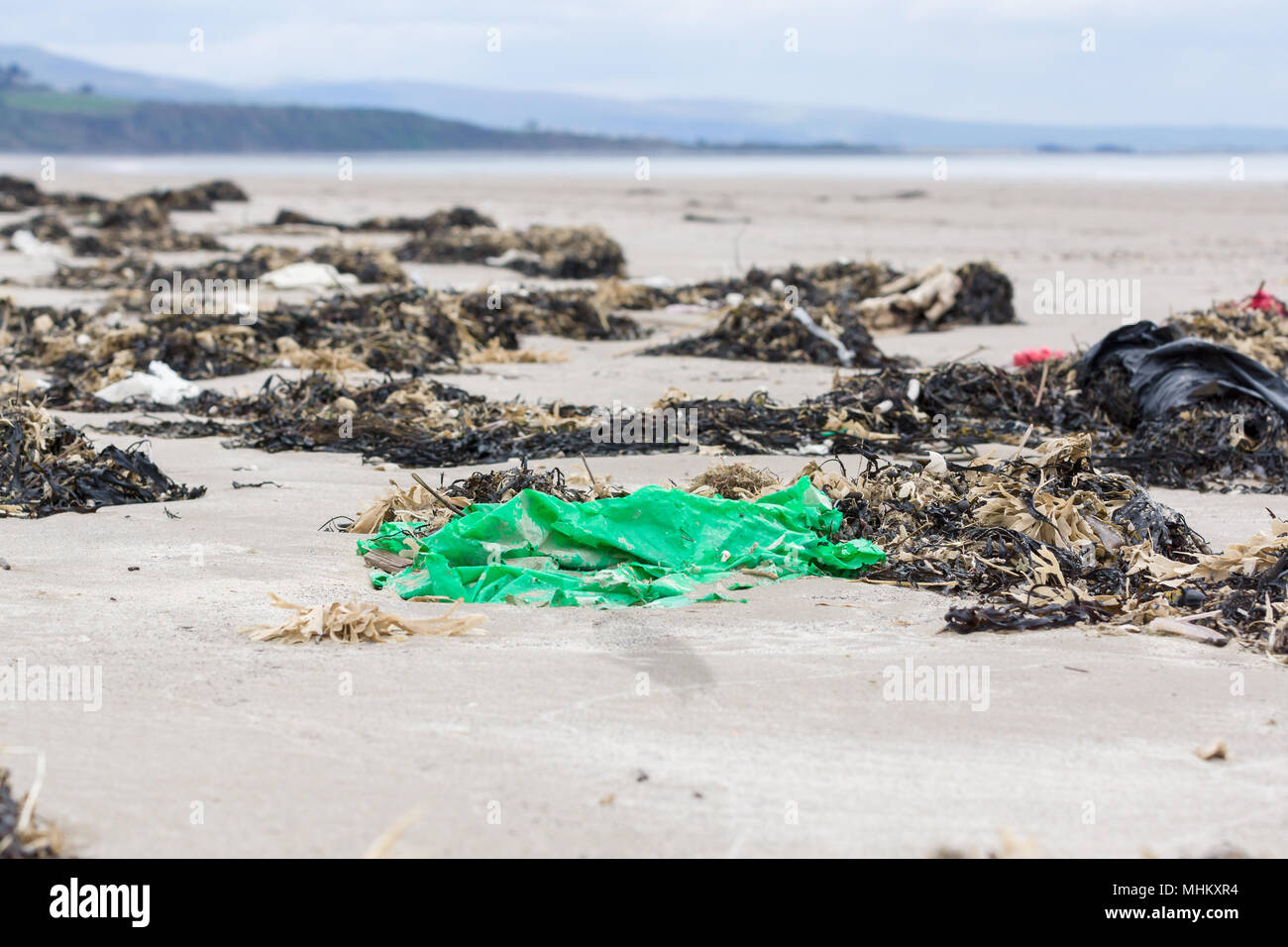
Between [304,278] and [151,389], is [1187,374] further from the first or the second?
[304,278]

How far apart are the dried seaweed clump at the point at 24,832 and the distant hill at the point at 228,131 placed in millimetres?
105639

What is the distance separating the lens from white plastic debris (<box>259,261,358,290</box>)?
1303 cm

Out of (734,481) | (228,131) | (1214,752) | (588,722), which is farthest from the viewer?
(228,131)

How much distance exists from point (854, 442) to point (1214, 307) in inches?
179

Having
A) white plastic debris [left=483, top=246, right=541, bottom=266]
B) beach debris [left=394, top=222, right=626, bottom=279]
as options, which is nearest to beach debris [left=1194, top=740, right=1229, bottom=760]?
beach debris [left=394, top=222, right=626, bottom=279]

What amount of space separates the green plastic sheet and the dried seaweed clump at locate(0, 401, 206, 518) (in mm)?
1397

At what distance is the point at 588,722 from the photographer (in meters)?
2.96

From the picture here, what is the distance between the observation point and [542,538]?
13.7ft

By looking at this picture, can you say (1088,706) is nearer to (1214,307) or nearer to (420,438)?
(420,438)

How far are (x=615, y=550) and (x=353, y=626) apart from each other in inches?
39.3

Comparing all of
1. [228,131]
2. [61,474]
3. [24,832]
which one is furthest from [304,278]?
[228,131]

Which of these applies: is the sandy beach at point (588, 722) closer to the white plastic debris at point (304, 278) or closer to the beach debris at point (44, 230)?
the white plastic debris at point (304, 278)
